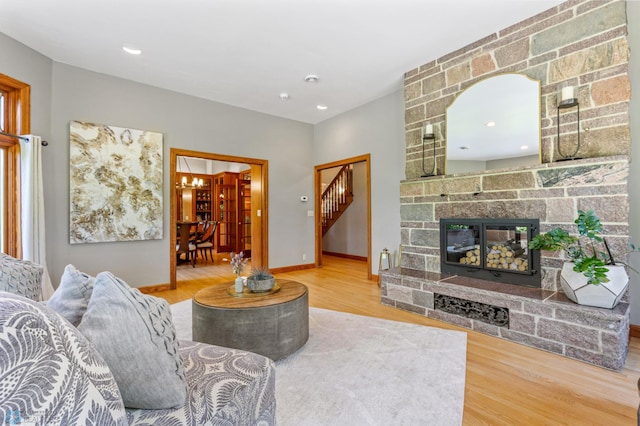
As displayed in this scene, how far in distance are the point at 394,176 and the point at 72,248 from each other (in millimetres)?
4561

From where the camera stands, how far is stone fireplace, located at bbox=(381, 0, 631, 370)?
7.81ft

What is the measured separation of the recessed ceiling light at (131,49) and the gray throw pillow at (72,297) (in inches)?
129

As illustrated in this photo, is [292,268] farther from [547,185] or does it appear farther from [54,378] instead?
[54,378]

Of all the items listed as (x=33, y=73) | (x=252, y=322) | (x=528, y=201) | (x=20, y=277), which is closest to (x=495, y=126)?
(x=528, y=201)

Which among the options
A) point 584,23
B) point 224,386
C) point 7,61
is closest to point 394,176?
point 584,23

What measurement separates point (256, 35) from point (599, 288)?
12.5ft

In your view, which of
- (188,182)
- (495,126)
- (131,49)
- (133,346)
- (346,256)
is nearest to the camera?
(133,346)

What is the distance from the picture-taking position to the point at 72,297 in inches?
40.1

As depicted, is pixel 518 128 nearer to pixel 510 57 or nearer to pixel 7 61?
pixel 510 57

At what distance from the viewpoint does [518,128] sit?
304cm

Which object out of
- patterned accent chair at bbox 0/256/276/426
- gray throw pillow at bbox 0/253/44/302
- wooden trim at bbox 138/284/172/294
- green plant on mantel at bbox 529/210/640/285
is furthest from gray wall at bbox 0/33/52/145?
green plant on mantel at bbox 529/210/640/285

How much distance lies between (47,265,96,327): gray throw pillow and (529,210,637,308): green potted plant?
3.05 m

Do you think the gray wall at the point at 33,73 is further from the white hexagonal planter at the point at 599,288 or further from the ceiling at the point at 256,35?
the white hexagonal planter at the point at 599,288

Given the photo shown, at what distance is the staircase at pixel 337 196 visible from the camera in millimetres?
7832
